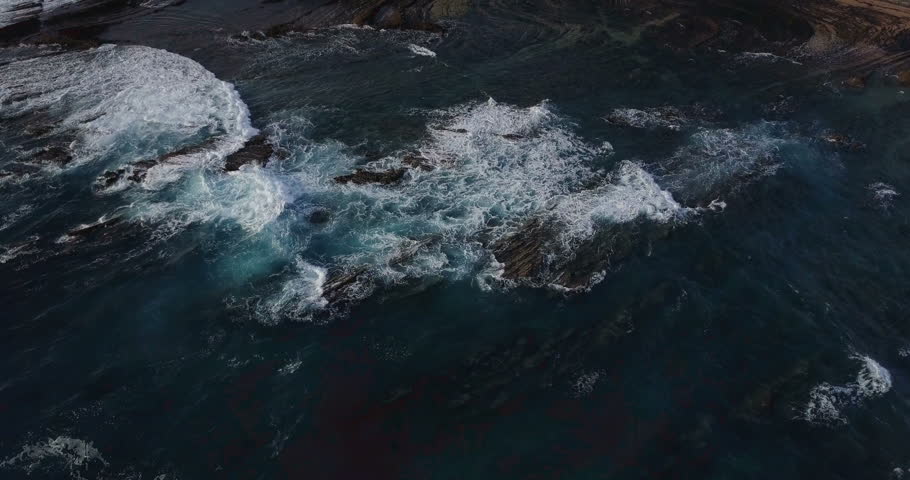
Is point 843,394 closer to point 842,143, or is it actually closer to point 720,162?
point 720,162

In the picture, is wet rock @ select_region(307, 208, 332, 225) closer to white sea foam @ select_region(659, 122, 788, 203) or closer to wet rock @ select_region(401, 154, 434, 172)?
wet rock @ select_region(401, 154, 434, 172)

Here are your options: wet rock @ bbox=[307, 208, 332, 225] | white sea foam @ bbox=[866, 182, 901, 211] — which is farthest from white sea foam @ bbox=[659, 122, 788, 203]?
wet rock @ bbox=[307, 208, 332, 225]

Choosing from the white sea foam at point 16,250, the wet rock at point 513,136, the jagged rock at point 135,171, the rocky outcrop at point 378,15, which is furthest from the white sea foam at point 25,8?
the wet rock at point 513,136

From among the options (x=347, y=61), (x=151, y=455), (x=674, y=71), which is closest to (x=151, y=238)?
(x=151, y=455)

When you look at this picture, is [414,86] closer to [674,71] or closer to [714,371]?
[674,71]

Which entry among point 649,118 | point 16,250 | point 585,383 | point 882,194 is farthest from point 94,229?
point 882,194
